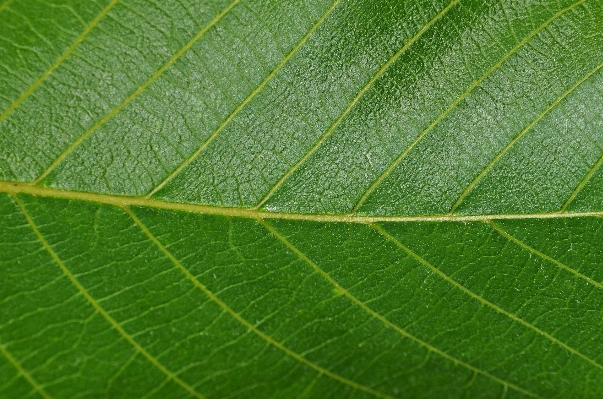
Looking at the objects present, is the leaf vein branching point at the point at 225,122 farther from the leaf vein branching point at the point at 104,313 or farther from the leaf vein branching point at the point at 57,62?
the leaf vein branching point at the point at 57,62

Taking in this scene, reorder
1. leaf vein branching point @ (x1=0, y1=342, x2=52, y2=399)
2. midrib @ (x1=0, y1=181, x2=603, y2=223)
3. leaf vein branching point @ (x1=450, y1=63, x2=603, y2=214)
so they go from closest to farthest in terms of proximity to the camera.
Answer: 1. leaf vein branching point @ (x1=0, y1=342, x2=52, y2=399)
2. midrib @ (x1=0, y1=181, x2=603, y2=223)
3. leaf vein branching point @ (x1=450, y1=63, x2=603, y2=214)

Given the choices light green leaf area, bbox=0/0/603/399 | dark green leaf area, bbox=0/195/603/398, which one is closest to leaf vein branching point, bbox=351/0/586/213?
light green leaf area, bbox=0/0/603/399

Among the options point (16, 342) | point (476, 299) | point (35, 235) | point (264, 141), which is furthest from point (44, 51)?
point (476, 299)

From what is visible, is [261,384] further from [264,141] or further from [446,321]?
[264,141]

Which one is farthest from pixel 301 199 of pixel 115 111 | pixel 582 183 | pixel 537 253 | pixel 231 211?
pixel 582 183

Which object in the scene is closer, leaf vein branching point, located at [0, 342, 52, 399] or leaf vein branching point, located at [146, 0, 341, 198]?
leaf vein branching point, located at [0, 342, 52, 399]

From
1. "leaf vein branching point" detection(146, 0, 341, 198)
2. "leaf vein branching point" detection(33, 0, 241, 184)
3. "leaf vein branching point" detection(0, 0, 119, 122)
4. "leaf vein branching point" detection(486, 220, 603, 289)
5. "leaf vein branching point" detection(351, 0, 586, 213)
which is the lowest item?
"leaf vein branching point" detection(486, 220, 603, 289)

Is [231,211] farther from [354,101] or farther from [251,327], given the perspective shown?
[354,101]

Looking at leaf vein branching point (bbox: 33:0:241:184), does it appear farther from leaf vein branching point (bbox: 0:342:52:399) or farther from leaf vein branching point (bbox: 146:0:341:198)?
leaf vein branching point (bbox: 0:342:52:399)

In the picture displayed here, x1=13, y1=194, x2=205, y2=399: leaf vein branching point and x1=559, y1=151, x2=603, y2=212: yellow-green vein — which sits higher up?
x1=13, y1=194, x2=205, y2=399: leaf vein branching point
